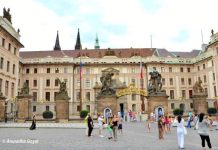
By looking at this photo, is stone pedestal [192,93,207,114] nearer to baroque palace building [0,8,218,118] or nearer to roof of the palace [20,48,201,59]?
baroque palace building [0,8,218,118]

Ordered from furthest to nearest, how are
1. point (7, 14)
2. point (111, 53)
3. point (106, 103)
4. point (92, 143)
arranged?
point (111, 53) → point (7, 14) → point (106, 103) → point (92, 143)

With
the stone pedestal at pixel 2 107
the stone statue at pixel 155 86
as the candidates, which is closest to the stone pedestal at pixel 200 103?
the stone statue at pixel 155 86

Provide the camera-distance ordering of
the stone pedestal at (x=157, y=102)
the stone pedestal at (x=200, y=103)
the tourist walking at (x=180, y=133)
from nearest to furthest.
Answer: the tourist walking at (x=180, y=133)
the stone pedestal at (x=157, y=102)
the stone pedestal at (x=200, y=103)

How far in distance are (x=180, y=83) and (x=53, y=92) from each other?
3286 cm

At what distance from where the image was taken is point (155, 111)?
30109 millimetres

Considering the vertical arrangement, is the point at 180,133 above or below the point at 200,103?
below

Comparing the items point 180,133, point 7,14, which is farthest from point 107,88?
point 7,14

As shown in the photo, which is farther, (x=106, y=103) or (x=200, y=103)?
(x=200, y=103)

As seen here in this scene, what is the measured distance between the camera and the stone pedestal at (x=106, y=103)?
29781 mm

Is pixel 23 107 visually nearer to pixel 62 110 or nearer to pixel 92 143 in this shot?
pixel 62 110

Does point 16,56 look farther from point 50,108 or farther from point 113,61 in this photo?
point 113,61

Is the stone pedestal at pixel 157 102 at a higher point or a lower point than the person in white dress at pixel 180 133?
higher

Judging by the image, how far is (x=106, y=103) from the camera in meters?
29.9

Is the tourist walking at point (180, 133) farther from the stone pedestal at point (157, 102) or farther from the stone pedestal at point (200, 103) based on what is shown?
the stone pedestal at point (200, 103)
